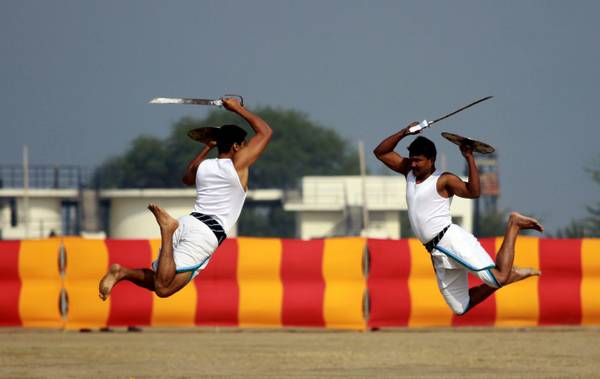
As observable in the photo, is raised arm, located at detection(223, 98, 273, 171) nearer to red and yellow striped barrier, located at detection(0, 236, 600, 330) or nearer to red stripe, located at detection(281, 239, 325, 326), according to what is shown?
red and yellow striped barrier, located at detection(0, 236, 600, 330)

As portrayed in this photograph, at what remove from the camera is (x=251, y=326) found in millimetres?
22391

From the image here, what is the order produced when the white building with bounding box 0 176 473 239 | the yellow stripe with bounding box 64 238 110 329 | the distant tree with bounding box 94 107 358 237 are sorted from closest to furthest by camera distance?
the yellow stripe with bounding box 64 238 110 329 → the white building with bounding box 0 176 473 239 → the distant tree with bounding box 94 107 358 237

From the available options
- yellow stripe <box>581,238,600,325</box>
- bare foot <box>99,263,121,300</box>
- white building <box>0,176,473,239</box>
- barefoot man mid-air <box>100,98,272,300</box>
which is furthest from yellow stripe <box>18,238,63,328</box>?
white building <box>0,176,473,239</box>

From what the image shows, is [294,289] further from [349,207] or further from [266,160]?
[266,160]

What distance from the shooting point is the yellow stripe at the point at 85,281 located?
22.2 metres

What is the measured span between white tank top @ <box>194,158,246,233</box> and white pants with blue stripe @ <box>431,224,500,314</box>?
6.81 ft

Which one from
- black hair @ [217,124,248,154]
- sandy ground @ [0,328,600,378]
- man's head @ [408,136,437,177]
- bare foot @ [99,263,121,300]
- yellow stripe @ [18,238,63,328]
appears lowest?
sandy ground @ [0,328,600,378]

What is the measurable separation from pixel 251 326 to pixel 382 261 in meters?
2.28

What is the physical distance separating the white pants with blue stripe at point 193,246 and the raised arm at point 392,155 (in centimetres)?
181

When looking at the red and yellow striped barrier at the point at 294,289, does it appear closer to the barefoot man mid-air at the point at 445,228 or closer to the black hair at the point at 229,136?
the barefoot man mid-air at the point at 445,228

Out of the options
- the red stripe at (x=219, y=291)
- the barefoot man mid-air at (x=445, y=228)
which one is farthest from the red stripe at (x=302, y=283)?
the barefoot man mid-air at (x=445, y=228)

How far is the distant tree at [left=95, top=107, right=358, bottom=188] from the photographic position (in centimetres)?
13188

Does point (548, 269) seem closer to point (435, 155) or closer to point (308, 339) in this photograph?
point (308, 339)

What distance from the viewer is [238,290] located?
22.3 meters
